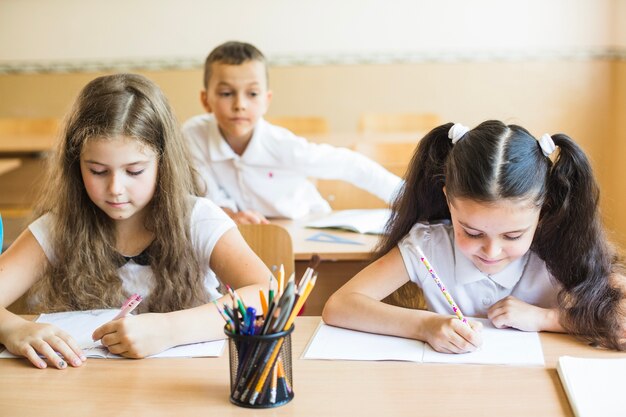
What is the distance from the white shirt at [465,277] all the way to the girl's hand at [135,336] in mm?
523

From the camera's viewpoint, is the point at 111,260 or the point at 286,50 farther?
the point at 286,50

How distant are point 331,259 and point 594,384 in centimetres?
115

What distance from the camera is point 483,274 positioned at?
178 cm

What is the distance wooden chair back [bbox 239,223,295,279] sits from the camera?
217cm

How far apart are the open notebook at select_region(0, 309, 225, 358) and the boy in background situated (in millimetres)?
1237

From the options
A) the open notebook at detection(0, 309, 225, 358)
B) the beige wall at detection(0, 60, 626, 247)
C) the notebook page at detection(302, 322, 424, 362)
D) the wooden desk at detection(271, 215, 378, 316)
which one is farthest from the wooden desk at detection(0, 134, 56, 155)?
the notebook page at detection(302, 322, 424, 362)

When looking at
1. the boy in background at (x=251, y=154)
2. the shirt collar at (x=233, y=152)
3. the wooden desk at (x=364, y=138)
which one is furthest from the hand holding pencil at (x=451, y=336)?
the wooden desk at (x=364, y=138)

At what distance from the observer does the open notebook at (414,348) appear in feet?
4.79

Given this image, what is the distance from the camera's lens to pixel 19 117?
223 inches

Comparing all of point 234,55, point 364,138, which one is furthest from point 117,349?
point 364,138

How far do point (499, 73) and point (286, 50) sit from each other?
51.2 inches

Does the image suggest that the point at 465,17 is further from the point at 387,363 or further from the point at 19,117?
the point at 387,363

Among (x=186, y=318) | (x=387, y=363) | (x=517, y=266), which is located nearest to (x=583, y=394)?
(x=387, y=363)

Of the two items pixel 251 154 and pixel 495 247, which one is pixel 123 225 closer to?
pixel 495 247
